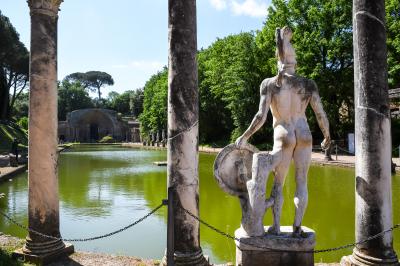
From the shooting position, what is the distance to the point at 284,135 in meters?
5.13

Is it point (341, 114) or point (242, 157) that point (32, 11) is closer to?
point (242, 157)

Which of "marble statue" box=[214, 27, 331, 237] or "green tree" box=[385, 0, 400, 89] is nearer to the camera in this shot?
"marble statue" box=[214, 27, 331, 237]

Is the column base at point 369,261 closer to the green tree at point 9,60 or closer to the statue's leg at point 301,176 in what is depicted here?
the statue's leg at point 301,176

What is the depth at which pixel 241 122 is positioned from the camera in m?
36.7

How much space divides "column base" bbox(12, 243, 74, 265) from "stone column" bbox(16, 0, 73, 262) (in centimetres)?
2

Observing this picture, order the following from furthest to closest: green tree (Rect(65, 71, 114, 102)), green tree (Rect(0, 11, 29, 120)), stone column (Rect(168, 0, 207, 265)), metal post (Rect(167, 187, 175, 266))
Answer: green tree (Rect(65, 71, 114, 102)) < green tree (Rect(0, 11, 29, 120)) < stone column (Rect(168, 0, 207, 265)) < metal post (Rect(167, 187, 175, 266))

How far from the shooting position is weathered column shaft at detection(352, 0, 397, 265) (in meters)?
5.12

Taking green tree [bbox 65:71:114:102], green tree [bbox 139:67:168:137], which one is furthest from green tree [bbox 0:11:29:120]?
green tree [bbox 65:71:114:102]

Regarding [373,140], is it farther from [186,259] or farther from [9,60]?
[9,60]

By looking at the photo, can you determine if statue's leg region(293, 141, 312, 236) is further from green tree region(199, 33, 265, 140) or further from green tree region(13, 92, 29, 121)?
green tree region(13, 92, 29, 121)

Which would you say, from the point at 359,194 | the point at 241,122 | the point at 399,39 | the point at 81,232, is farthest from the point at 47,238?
the point at 241,122

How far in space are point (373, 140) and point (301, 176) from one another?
1.01 meters

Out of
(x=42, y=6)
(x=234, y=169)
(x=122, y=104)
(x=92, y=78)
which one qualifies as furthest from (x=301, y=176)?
(x=92, y=78)

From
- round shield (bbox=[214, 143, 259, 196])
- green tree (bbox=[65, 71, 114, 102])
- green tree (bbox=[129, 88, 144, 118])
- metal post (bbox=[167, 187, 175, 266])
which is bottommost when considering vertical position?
metal post (bbox=[167, 187, 175, 266])
